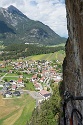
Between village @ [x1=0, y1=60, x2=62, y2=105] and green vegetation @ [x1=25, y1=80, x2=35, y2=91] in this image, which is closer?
village @ [x1=0, y1=60, x2=62, y2=105]

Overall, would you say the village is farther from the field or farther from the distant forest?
the distant forest

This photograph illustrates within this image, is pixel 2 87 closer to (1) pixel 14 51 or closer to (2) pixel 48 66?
(2) pixel 48 66

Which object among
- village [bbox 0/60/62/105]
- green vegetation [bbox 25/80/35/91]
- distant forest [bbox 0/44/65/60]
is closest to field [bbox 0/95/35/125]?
village [bbox 0/60/62/105]

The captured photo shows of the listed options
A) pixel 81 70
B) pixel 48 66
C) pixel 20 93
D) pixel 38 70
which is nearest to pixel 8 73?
pixel 38 70

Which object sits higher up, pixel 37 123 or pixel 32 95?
pixel 37 123

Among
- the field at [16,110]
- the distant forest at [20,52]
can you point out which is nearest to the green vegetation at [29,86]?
the field at [16,110]

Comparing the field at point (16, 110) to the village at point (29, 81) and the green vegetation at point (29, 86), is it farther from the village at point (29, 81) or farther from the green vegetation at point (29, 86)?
the green vegetation at point (29, 86)

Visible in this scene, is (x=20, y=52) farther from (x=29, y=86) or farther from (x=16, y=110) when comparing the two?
(x=16, y=110)
